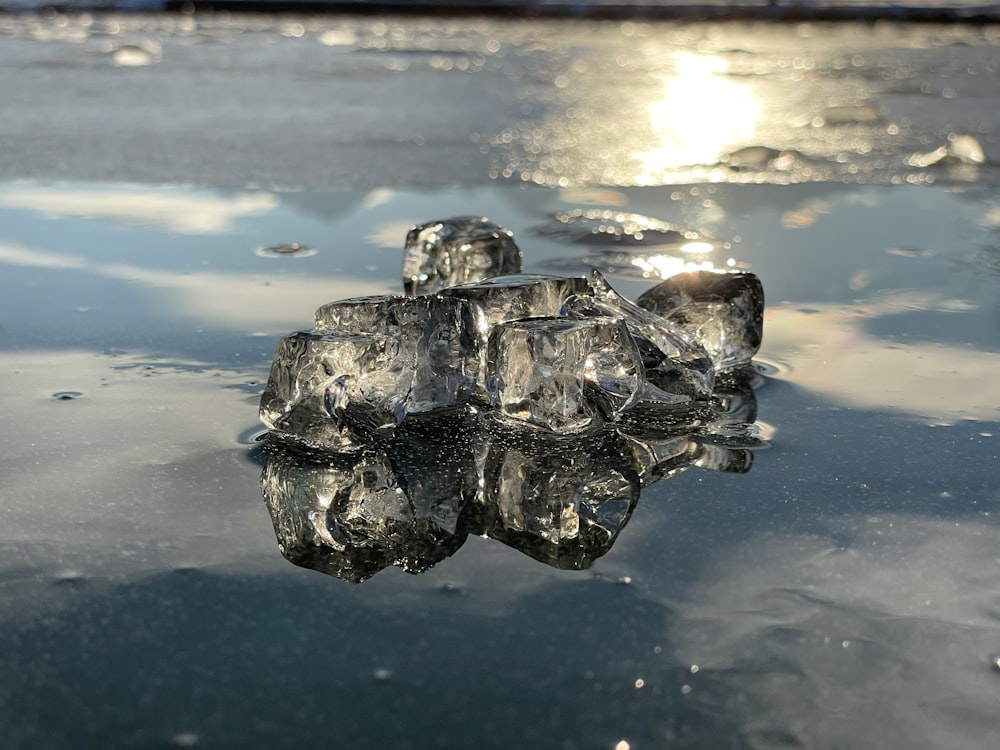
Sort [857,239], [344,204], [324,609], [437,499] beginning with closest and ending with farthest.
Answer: [324,609] < [437,499] < [857,239] < [344,204]

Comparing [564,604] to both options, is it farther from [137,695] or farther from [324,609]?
[137,695]

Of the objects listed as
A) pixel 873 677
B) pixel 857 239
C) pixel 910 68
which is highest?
pixel 910 68

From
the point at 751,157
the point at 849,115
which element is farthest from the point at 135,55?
the point at 751,157

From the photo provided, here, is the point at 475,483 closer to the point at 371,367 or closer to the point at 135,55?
the point at 371,367

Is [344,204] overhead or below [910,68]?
below

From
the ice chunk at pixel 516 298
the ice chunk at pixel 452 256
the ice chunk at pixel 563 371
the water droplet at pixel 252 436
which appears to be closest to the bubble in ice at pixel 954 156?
the ice chunk at pixel 452 256

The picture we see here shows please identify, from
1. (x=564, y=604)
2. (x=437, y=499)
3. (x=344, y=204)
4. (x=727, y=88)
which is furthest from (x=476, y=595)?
(x=727, y=88)

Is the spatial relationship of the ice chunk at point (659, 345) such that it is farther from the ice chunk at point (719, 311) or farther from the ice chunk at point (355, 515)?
the ice chunk at point (355, 515)
